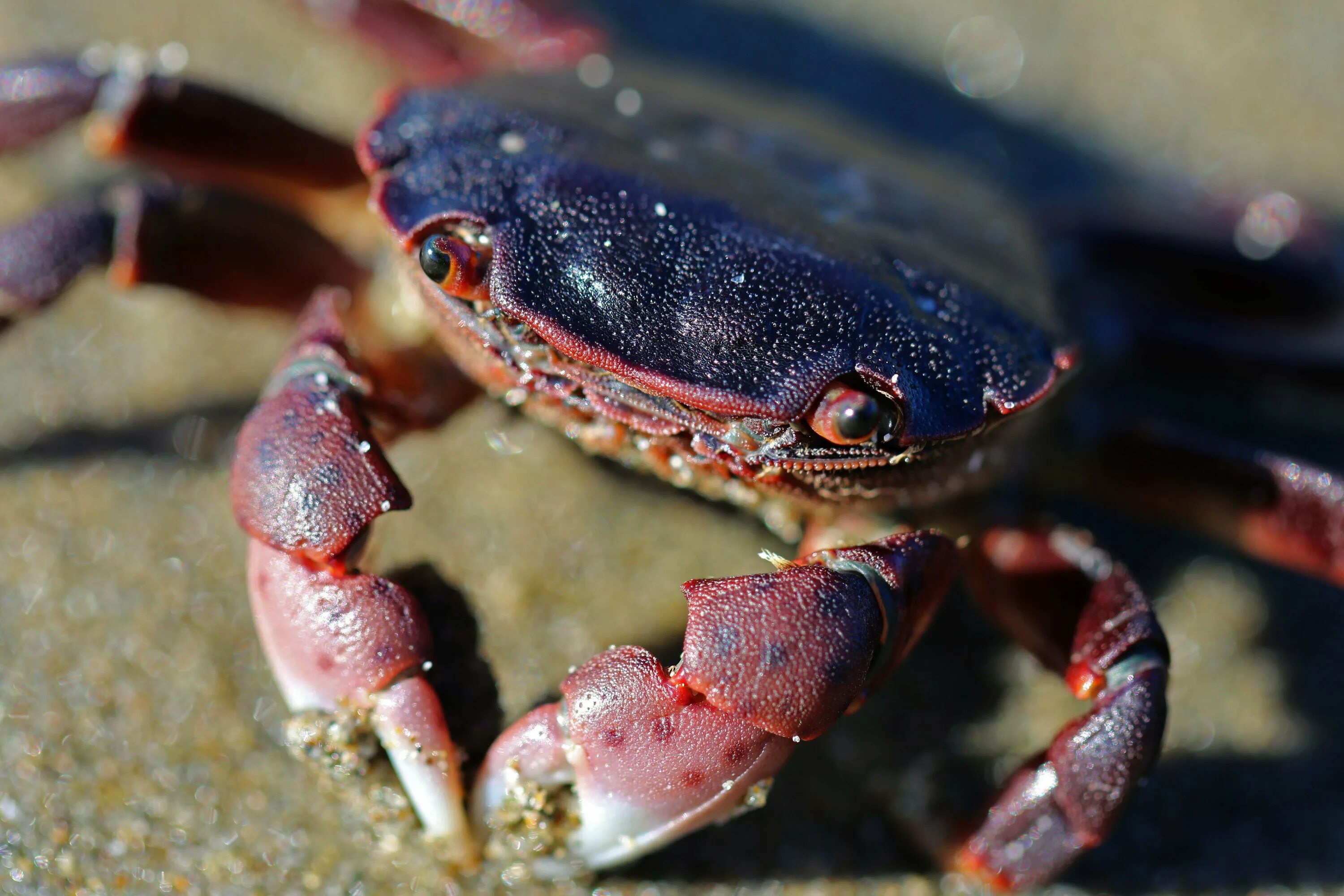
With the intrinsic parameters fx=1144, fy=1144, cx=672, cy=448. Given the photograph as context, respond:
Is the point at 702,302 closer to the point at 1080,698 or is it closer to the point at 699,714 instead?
the point at 699,714

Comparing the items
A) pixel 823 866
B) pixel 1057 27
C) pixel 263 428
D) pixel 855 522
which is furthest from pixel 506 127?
pixel 1057 27

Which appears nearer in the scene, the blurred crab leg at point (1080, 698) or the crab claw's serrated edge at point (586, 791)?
the crab claw's serrated edge at point (586, 791)

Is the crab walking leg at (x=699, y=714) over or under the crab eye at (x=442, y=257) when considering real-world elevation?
under

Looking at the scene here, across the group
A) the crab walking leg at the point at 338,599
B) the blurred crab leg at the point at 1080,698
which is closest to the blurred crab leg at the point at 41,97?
the crab walking leg at the point at 338,599

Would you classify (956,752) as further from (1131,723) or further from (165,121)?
(165,121)

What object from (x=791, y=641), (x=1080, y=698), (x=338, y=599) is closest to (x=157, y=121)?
(x=338, y=599)

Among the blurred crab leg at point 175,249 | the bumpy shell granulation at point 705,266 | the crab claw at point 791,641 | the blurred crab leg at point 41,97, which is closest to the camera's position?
the crab claw at point 791,641

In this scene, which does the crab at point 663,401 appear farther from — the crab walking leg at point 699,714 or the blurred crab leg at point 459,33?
the blurred crab leg at point 459,33
